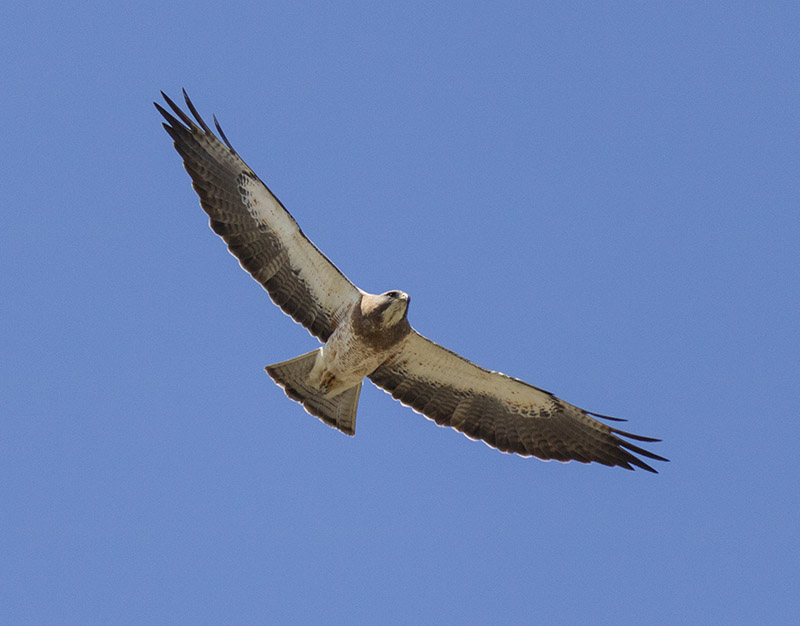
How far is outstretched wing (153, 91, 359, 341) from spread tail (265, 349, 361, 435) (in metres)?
0.67

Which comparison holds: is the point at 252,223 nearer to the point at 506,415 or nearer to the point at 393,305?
the point at 393,305

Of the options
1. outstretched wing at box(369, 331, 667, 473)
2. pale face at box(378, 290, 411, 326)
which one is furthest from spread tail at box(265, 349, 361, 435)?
pale face at box(378, 290, 411, 326)

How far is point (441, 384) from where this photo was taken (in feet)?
53.8

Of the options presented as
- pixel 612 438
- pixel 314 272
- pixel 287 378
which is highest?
pixel 612 438

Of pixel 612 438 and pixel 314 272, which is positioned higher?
pixel 612 438

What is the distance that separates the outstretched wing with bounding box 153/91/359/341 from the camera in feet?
50.5

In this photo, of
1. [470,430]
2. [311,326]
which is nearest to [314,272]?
[311,326]

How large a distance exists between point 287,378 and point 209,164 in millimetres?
2793

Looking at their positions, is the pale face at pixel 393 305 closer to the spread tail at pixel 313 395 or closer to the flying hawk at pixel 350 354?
the flying hawk at pixel 350 354

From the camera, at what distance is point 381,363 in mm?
15969

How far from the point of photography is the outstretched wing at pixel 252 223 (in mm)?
15398

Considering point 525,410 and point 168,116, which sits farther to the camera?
point 525,410

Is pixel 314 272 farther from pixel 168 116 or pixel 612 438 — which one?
pixel 612 438

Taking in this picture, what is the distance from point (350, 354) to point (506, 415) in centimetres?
242
